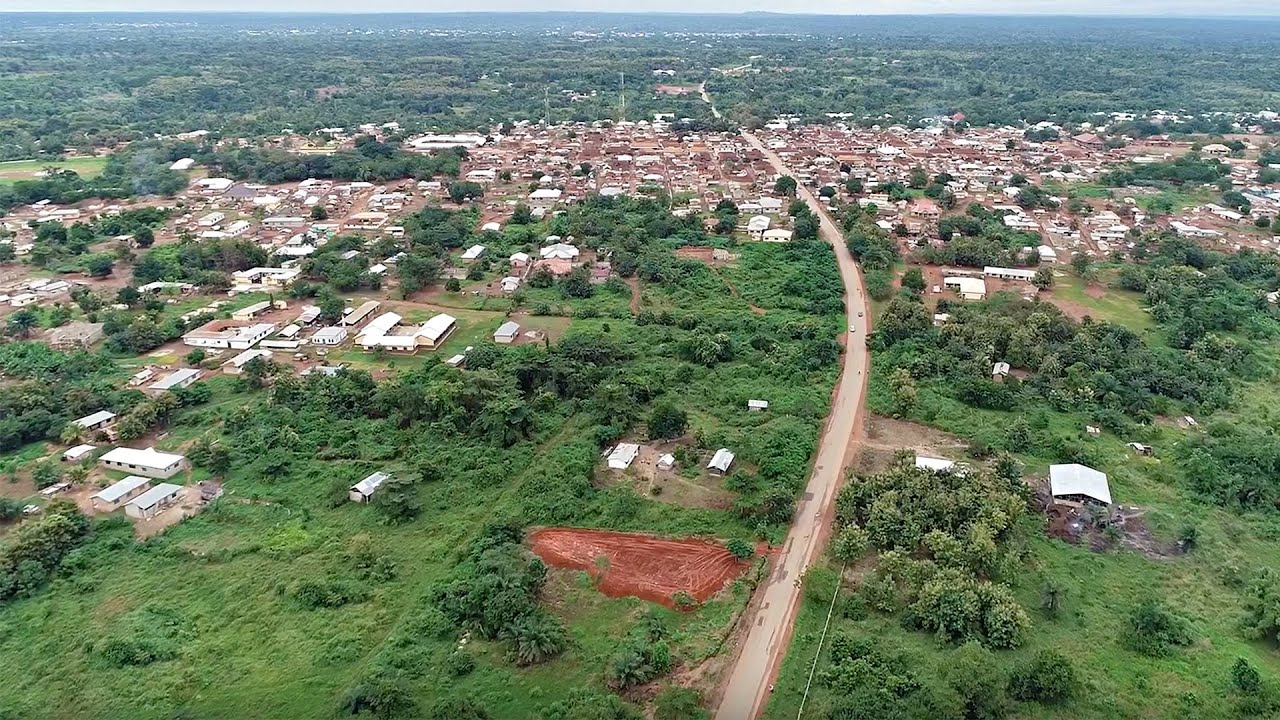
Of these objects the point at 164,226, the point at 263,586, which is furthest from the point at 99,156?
the point at 263,586

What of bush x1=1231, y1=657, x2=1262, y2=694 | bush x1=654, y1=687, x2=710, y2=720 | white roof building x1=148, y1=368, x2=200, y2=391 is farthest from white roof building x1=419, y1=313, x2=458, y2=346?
bush x1=1231, y1=657, x2=1262, y2=694

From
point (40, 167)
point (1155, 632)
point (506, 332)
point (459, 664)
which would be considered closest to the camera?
point (459, 664)

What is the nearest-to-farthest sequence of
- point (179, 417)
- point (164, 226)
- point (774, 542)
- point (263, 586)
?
point (263, 586), point (774, 542), point (179, 417), point (164, 226)

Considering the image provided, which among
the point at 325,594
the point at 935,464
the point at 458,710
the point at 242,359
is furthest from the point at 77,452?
the point at 935,464

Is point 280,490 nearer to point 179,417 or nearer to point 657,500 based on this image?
point 179,417

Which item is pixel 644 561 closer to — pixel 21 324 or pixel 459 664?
pixel 459 664
